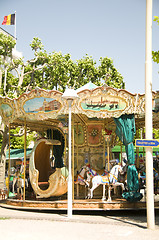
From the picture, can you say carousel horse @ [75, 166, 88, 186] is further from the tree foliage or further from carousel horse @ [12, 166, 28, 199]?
the tree foliage

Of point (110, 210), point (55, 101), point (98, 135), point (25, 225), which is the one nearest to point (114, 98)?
point (55, 101)

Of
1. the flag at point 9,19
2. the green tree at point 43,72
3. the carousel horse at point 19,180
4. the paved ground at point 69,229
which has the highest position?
the flag at point 9,19

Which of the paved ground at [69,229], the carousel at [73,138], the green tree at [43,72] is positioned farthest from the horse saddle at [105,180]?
the green tree at [43,72]

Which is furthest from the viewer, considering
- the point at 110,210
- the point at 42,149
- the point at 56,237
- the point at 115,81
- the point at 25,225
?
the point at 115,81

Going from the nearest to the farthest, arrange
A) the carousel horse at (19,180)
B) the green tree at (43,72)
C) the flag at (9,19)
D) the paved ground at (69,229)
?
the paved ground at (69,229)
the carousel horse at (19,180)
the green tree at (43,72)
the flag at (9,19)

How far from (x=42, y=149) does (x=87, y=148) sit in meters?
2.66

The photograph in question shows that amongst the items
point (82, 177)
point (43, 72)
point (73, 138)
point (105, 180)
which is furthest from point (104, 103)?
point (43, 72)

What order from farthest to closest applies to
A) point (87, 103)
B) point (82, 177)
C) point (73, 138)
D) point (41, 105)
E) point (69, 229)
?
1. point (82, 177)
2. point (41, 105)
3. point (73, 138)
4. point (87, 103)
5. point (69, 229)

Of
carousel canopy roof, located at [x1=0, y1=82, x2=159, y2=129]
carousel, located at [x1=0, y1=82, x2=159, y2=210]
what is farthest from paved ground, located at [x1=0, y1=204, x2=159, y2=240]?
carousel canopy roof, located at [x1=0, y1=82, x2=159, y2=129]

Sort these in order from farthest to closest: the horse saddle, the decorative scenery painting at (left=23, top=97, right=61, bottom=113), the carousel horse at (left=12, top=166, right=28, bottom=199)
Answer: the carousel horse at (left=12, top=166, right=28, bottom=199) < the horse saddle < the decorative scenery painting at (left=23, top=97, right=61, bottom=113)

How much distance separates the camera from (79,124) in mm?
16797

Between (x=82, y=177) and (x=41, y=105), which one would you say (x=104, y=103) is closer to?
(x=41, y=105)

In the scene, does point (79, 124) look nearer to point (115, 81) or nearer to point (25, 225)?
point (25, 225)

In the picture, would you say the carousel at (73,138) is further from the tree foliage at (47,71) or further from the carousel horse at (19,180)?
the tree foliage at (47,71)
